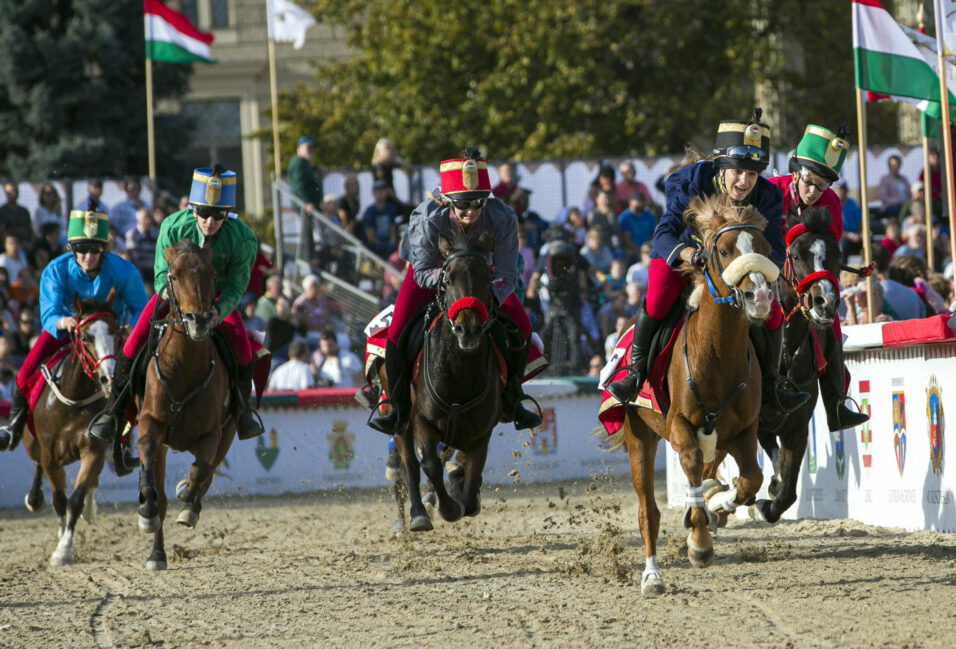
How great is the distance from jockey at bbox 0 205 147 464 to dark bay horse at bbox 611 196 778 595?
16.5 feet

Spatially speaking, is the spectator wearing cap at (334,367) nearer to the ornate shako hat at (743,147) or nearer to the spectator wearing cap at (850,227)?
the spectator wearing cap at (850,227)

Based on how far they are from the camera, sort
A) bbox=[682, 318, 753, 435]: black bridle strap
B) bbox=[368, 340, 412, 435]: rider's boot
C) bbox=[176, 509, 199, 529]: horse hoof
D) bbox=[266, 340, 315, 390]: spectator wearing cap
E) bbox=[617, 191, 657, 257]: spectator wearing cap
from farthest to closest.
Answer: bbox=[617, 191, 657, 257]: spectator wearing cap → bbox=[266, 340, 315, 390]: spectator wearing cap → bbox=[176, 509, 199, 529]: horse hoof → bbox=[368, 340, 412, 435]: rider's boot → bbox=[682, 318, 753, 435]: black bridle strap

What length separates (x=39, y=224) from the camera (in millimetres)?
18453

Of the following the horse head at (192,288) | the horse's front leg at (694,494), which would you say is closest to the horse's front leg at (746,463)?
the horse's front leg at (694,494)

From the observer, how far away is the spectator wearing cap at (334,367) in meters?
16.9

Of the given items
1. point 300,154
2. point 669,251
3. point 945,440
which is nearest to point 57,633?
point 669,251

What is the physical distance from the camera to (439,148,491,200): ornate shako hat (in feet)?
28.6

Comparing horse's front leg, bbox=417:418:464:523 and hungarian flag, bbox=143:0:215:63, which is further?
hungarian flag, bbox=143:0:215:63

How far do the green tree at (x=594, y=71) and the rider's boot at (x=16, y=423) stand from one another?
690 inches

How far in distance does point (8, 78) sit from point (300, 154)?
46.3 feet

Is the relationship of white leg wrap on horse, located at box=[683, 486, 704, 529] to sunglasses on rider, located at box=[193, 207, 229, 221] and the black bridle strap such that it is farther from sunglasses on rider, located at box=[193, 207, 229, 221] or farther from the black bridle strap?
sunglasses on rider, located at box=[193, 207, 229, 221]

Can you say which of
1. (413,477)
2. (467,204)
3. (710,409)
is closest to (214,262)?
(467,204)

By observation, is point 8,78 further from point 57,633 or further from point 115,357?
point 57,633

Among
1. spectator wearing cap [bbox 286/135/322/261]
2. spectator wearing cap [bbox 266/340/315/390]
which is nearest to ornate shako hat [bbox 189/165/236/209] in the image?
spectator wearing cap [bbox 266/340/315/390]
